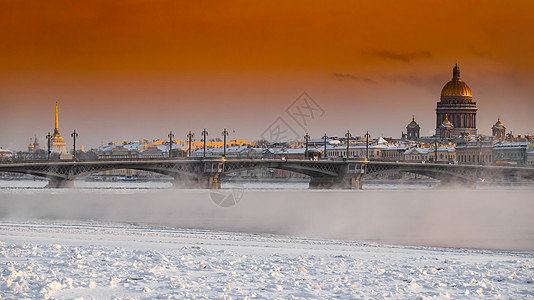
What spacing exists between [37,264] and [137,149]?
120 m

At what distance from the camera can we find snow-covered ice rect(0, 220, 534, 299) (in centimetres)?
870

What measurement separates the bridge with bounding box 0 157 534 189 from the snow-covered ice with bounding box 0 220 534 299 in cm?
4051

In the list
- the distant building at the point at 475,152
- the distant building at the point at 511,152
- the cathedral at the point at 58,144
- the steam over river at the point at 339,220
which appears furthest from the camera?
the cathedral at the point at 58,144

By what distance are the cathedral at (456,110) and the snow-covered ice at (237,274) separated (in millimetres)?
141392

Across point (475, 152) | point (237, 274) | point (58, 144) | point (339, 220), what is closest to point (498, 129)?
point (475, 152)

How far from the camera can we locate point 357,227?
24953mm

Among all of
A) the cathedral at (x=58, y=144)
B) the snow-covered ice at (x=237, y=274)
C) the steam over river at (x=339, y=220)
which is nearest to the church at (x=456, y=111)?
the cathedral at (x=58, y=144)

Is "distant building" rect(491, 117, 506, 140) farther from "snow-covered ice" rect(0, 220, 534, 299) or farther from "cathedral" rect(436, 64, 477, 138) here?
"snow-covered ice" rect(0, 220, 534, 299)

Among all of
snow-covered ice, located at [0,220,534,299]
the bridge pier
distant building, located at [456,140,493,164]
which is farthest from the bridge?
snow-covered ice, located at [0,220,534,299]

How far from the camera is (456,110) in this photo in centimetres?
15000

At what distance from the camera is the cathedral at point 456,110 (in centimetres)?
15000

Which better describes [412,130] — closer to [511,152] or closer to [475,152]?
[475,152]

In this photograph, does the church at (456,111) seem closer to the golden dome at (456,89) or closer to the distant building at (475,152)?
→ the golden dome at (456,89)

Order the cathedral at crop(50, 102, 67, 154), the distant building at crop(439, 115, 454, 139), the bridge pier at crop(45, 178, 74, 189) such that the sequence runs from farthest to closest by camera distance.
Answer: the distant building at crop(439, 115, 454, 139)
the cathedral at crop(50, 102, 67, 154)
the bridge pier at crop(45, 178, 74, 189)
